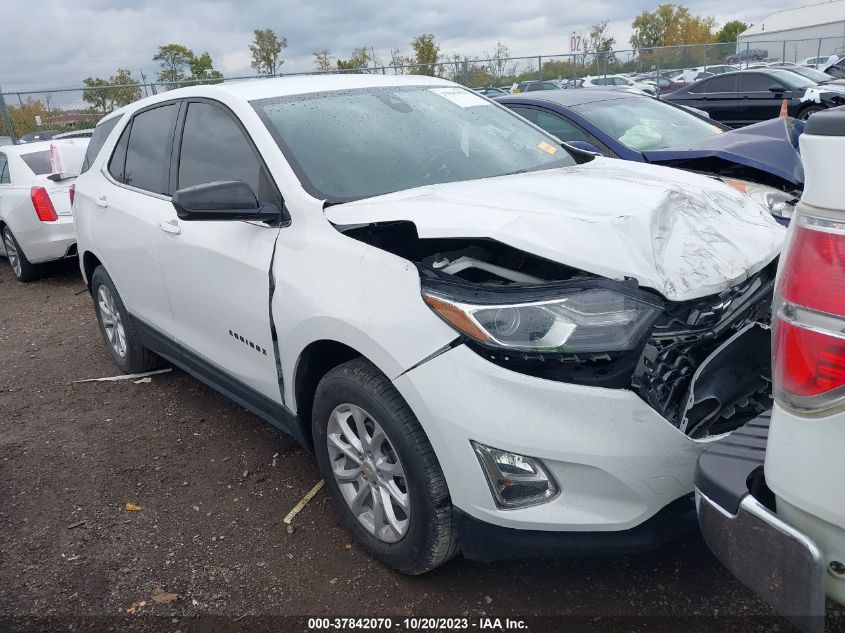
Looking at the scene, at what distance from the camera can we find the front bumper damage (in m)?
1.46

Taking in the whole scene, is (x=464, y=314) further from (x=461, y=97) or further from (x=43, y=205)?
(x=43, y=205)

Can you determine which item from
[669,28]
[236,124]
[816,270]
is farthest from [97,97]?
[669,28]

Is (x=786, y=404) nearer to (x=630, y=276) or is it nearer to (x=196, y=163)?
(x=630, y=276)

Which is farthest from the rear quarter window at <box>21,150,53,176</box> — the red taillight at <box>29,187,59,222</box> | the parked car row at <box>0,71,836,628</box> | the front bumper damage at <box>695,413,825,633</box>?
the front bumper damage at <box>695,413,825,633</box>

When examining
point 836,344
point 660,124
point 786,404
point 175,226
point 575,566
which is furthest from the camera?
point 660,124

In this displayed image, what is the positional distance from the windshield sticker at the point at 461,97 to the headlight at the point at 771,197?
144 centimetres

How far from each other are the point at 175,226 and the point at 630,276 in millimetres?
2291

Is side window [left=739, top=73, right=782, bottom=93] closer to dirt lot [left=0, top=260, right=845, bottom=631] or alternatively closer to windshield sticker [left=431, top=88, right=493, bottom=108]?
windshield sticker [left=431, top=88, right=493, bottom=108]

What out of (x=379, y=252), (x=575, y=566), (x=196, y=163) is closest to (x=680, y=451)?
(x=575, y=566)

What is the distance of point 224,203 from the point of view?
2.76 m

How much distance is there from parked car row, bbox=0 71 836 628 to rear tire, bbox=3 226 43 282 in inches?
205

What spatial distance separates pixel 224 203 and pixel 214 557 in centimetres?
144

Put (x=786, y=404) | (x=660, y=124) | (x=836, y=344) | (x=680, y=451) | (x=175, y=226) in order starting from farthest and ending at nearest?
(x=660, y=124), (x=175, y=226), (x=680, y=451), (x=786, y=404), (x=836, y=344)

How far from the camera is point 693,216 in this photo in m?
2.46
